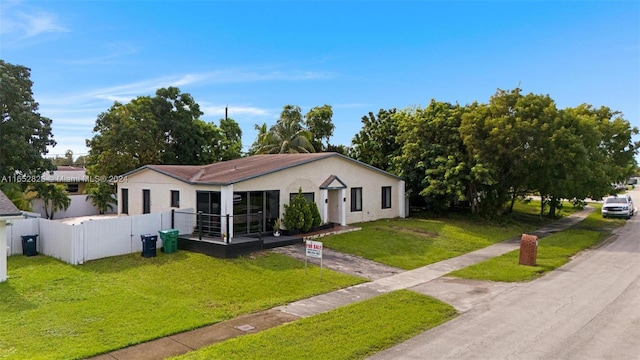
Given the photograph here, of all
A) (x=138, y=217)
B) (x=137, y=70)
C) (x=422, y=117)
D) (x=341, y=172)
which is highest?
(x=137, y=70)

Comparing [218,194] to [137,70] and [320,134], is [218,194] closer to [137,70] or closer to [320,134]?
[137,70]

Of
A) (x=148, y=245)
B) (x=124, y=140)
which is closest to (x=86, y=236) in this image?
(x=148, y=245)

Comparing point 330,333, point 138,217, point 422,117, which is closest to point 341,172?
point 422,117

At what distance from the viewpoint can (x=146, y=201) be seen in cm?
2170

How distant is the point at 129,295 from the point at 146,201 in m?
11.8

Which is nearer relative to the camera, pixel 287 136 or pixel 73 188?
pixel 73 188

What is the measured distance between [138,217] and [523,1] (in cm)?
1760

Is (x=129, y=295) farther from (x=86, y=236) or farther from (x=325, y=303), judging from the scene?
(x=325, y=303)

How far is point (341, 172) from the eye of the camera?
2262cm

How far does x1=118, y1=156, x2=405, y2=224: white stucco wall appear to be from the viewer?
61.3 feet

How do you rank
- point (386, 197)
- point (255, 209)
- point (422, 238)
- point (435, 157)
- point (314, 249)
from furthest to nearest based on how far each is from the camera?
point (435, 157) < point (386, 197) < point (422, 238) < point (255, 209) < point (314, 249)

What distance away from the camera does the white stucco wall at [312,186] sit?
18675mm

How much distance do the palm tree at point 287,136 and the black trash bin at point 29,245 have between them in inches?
900

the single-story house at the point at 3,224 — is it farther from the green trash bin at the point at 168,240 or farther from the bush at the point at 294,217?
the bush at the point at 294,217
